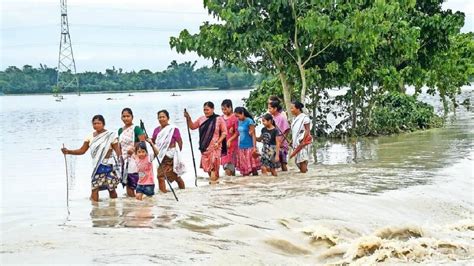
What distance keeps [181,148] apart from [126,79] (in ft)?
333

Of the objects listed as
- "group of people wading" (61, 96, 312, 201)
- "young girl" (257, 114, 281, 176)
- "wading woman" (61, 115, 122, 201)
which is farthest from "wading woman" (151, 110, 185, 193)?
"young girl" (257, 114, 281, 176)

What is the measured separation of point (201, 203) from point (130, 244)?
286 centimetres

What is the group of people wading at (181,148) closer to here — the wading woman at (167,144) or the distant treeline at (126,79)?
the wading woman at (167,144)

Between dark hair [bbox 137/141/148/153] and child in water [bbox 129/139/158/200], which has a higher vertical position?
dark hair [bbox 137/141/148/153]

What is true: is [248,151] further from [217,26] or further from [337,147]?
[337,147]

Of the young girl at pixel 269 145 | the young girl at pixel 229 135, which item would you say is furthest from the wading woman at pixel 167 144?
the young girl at pixel 269 145

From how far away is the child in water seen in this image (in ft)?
32.4

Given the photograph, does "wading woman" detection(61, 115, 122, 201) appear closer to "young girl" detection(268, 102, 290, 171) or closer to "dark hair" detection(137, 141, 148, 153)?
"dark hair" detection(137, 141, 148, 153)

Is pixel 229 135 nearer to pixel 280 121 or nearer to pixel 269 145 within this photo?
pixel 269 145

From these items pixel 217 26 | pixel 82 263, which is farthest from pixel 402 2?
pixel 82 263

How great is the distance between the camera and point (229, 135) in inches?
479

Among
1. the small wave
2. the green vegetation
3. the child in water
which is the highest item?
the green vegetation

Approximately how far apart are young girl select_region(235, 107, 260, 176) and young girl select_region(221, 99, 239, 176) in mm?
88

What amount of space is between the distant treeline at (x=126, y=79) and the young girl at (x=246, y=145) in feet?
290
